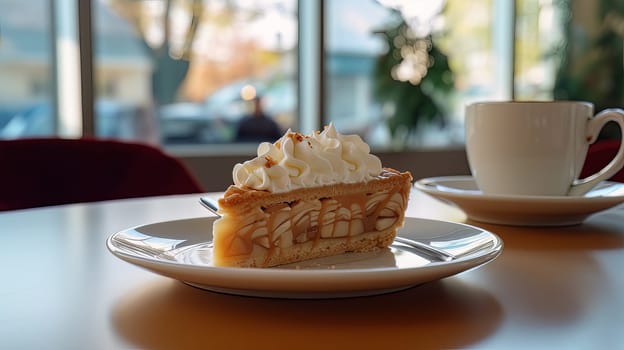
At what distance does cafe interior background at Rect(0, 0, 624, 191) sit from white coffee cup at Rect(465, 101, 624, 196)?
6.92ft

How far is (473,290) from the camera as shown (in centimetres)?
49

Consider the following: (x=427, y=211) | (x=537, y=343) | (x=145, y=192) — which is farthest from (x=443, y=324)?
(x=145, y=192)

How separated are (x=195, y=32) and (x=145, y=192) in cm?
175

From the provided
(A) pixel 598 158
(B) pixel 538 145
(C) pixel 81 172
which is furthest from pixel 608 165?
(C) pixel 81 172

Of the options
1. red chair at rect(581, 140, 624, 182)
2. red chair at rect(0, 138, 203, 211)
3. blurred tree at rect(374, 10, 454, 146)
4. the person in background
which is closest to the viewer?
red chair at rect(0, 138, 203, 211)

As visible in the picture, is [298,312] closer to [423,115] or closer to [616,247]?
[616,247]

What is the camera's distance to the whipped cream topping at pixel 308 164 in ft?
1.78

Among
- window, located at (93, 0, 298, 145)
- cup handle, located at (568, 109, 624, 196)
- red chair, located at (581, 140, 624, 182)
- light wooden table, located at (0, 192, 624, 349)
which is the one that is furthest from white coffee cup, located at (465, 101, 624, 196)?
window, located at (93, 0, 298, 145)

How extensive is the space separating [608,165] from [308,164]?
0.49 metres

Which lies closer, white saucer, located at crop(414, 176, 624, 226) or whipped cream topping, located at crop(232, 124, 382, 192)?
whipped cream topping, located at crop(232, 124, 382, 192)

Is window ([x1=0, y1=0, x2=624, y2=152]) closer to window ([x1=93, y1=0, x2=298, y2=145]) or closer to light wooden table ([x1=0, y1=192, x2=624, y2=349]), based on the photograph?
window ([x1=93, y1=0, x2=298, y2=145])

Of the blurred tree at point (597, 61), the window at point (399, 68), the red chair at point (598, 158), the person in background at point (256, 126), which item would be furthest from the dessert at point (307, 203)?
the blurred tree at point (597, 61)

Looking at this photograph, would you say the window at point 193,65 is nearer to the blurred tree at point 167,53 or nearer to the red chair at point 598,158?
the blurred tree at point 167,53

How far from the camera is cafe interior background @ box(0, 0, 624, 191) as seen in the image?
2.70 meters
